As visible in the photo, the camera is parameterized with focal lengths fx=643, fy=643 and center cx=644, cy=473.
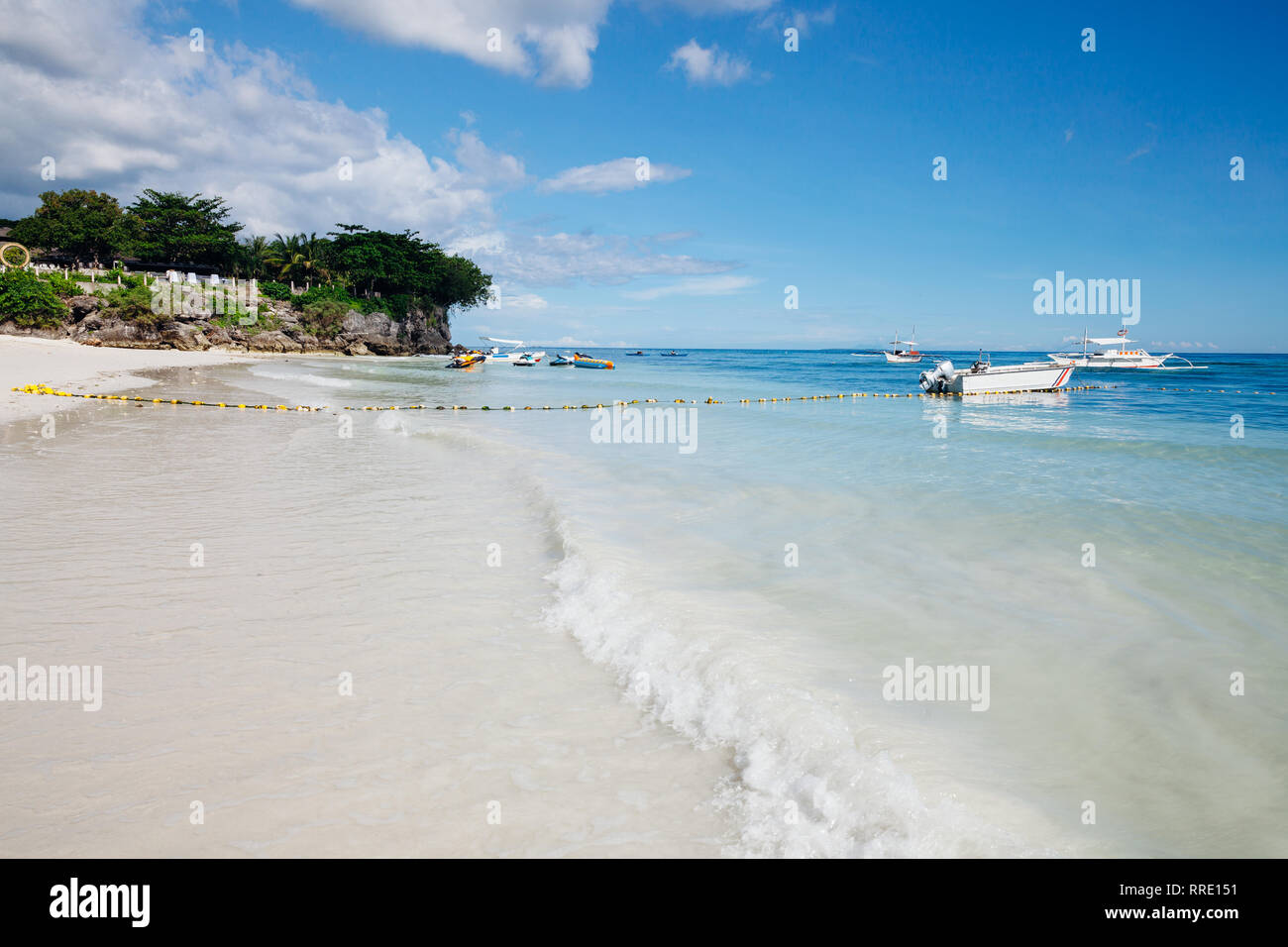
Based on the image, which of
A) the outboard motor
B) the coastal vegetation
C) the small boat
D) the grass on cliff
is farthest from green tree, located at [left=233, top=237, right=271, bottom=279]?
the outboard motor

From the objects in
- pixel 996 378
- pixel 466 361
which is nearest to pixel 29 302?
pixel 466 361

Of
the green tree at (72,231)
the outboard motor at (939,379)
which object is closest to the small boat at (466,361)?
the outboard motor at (939,379)

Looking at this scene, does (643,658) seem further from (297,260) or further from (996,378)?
(297,260)

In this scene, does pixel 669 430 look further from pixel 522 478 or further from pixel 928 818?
pixel 928 818

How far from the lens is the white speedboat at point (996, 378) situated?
3650cm

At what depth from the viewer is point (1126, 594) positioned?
6.73m

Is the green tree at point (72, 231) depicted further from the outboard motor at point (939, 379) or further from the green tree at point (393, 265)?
the outboard motor at point (939, 379)

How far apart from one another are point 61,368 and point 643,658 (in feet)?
122

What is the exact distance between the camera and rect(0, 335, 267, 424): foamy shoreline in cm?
1927

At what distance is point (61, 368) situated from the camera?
2984 centimetres

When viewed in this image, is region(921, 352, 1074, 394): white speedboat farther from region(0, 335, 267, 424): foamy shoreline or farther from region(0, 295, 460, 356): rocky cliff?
region(0, 295, 460, 356): rocky cliff

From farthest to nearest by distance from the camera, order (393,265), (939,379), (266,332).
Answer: (393,265)
(266,332)
(939,379)
